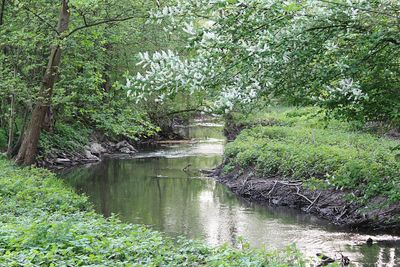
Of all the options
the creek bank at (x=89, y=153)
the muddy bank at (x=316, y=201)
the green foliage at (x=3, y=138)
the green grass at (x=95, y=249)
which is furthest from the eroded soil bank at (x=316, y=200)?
the green foliage at (x=3, y=138)

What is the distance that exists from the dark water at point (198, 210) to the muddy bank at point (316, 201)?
0.49 metres

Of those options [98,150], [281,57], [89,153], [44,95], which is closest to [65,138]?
[89,153]

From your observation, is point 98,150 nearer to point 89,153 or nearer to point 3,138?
point 89,153

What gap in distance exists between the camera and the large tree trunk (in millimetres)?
16922

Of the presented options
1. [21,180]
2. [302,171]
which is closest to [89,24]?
[21,180]

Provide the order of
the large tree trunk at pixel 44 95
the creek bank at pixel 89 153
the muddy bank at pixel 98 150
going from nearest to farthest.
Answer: the large tree trunk at pixel 44 95 → the creek bank at pixel 89 153 → the muddy bank at pixel 98 150

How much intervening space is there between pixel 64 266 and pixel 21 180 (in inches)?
328

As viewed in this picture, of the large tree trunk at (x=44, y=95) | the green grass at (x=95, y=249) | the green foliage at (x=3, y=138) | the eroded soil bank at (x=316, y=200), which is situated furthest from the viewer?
the green foliage at (x=3, y=138)

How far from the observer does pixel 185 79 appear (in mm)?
6059

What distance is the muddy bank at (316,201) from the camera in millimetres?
14336

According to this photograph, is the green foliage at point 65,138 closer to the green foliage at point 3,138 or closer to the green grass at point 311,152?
the green foliage at point 3,138

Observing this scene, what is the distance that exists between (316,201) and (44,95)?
31.8 ft

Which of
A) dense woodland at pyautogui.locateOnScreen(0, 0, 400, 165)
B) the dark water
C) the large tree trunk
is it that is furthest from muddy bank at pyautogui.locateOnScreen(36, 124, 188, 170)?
dense woodland at pyautogui.locateOnScreen(0, 0, 400, 165)

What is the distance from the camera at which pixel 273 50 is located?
6406 millimetres
